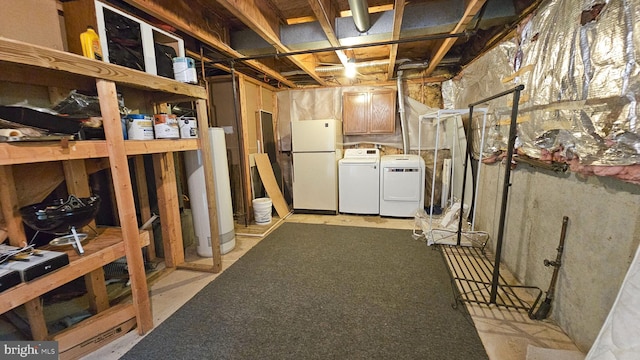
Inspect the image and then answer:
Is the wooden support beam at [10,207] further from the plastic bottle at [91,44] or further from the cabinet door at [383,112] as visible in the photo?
the cabinet door at [383,112]

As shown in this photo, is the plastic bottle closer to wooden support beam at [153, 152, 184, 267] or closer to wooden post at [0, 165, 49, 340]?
wooden post at [0, 165, 49, 340]

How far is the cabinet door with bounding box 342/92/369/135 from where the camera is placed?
4.00m

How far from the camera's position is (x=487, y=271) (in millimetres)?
2184

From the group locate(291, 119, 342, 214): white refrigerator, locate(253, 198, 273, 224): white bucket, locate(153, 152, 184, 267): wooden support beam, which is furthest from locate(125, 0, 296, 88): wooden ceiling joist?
locate(253, 198, 273, 224): white bucket

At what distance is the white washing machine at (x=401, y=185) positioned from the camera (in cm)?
347

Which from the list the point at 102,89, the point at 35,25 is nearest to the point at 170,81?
the point at 102,89

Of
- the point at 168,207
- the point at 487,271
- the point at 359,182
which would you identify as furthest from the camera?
the point at 359,182

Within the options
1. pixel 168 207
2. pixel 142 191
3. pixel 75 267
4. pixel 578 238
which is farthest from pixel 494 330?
pixel 142 191

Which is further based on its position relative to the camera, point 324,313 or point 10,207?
point 324,313

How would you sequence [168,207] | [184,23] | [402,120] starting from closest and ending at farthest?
[184,23]
[168,207]
[402,120]

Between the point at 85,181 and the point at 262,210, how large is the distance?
6.59 feet

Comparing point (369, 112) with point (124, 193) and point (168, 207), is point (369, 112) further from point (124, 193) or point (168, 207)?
point (124, 193)

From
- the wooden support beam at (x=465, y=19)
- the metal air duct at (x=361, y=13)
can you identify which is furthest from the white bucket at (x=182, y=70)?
the wooden support beam at (x=465, y=19)

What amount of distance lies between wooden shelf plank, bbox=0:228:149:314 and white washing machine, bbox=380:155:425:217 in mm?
2945
